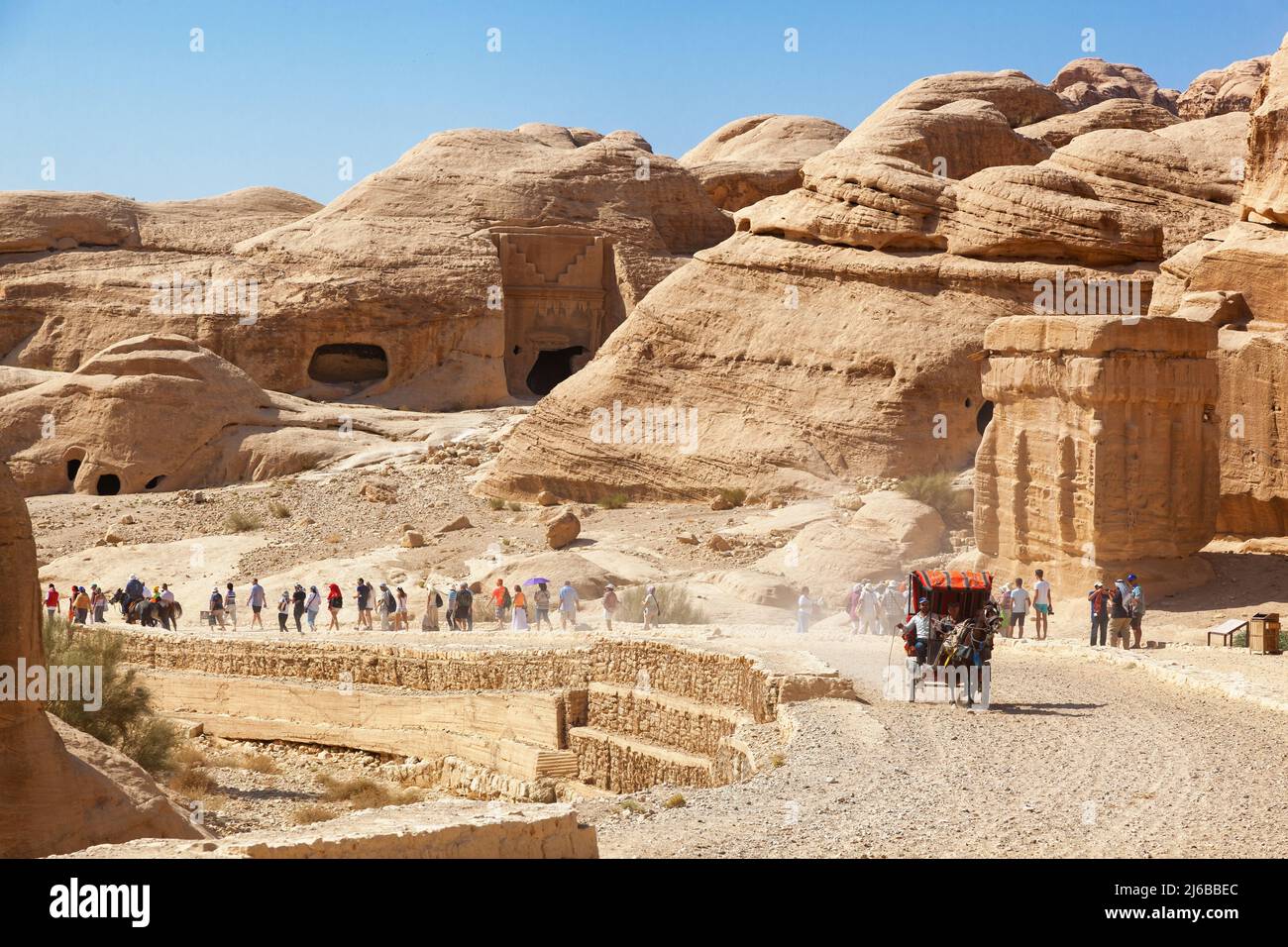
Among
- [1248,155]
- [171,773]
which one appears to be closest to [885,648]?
[171,773]

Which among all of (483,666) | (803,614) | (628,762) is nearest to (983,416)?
(803,614)

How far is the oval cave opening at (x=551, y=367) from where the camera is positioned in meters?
44.5

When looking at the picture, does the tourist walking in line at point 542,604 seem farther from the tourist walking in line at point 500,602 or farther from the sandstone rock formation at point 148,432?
the sandstone rock formation at point 148,432

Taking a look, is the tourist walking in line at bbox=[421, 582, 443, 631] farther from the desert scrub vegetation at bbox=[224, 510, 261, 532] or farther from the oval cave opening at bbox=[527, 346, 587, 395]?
the oval cave opening at bbox=[527, 346, 587, 395]

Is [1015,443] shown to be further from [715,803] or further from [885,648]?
[715,803]

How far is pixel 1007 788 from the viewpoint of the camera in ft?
34.4

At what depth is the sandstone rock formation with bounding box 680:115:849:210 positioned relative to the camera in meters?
48.7

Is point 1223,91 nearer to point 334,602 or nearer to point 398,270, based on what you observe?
point 398,270

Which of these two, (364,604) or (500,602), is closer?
(500,602)

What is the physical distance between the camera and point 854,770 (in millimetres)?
11242

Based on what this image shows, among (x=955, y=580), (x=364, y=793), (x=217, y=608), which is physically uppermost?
(x=955, y=580)

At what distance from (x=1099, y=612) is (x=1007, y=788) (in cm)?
806

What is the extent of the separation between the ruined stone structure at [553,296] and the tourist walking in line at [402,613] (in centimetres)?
1907

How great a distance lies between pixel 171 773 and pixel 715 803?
9.20 metres
